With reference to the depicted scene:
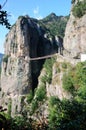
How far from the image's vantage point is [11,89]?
48875mm

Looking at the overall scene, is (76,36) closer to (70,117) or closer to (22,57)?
(22,57)

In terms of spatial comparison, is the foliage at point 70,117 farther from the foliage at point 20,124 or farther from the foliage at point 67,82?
the foliage at point 67,82

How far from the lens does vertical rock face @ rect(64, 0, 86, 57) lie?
4109cm

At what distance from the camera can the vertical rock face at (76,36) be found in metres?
41.1

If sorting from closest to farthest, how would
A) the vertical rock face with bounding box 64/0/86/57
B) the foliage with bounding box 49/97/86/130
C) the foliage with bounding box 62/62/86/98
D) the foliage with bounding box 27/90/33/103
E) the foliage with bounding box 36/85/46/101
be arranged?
the foliage with bounding box 49/97/86/130, the foliage with bounding box 62/62/86/98, the foliage with bounding box 36/85/46/101, the vertical rock face with bounding box 64/0/86/57, the foliage with bounding box 27/90/33/103

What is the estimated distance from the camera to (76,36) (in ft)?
139

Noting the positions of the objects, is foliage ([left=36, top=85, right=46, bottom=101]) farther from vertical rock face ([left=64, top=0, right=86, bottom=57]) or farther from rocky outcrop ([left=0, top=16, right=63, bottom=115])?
vertical rock face ([left=64, top=0, right=86, bottom=57])

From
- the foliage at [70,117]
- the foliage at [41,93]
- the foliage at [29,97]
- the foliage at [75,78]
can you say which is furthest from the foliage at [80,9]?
the foliage at [70,117]

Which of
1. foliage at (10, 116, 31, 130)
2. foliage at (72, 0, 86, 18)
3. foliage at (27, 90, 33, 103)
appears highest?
foliage at (72, 0, 86, 18)

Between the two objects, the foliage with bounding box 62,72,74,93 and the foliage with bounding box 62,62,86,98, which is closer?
the foliage with bounding box 62,62,86,98

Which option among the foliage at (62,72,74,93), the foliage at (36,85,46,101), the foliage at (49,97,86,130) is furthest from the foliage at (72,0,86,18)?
the foliage at (49,97,86,130)

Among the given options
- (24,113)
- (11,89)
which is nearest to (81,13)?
(11,89)

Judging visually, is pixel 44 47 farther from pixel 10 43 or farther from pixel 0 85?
pixel 0 85

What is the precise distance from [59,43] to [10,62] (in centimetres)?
933
